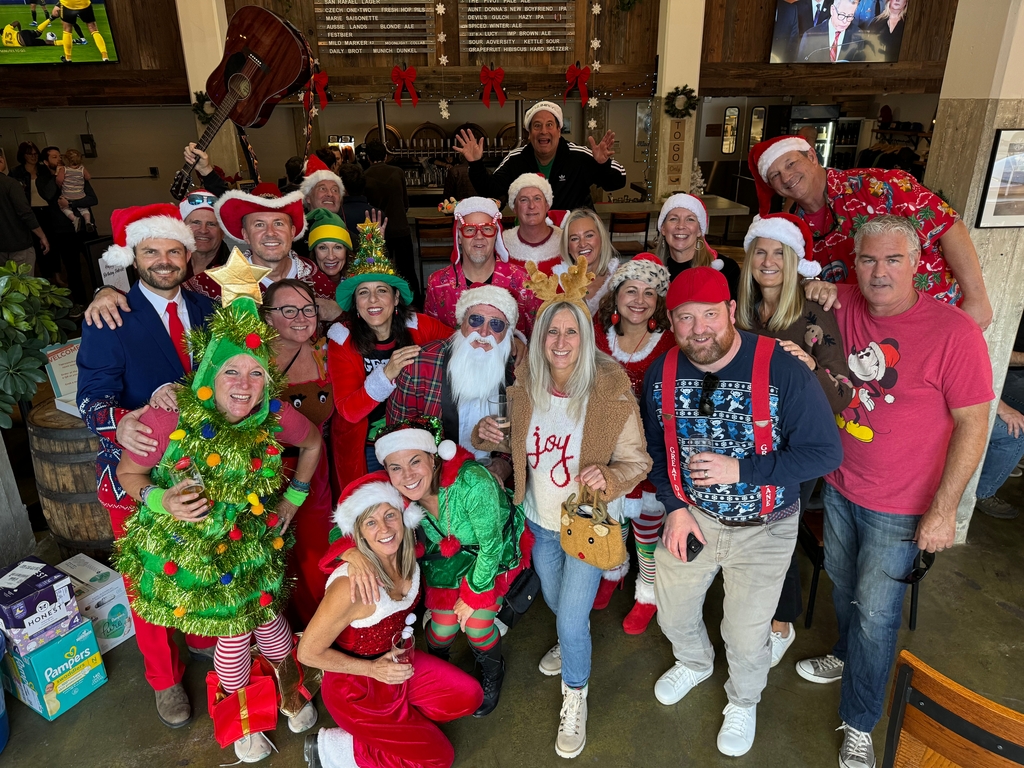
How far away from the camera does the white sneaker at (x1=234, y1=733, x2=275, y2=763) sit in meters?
2.64

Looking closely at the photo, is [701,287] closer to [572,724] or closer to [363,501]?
[363,501]

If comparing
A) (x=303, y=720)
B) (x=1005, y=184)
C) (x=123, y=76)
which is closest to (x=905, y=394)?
(x=1005, y=184)

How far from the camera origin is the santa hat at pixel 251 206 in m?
3.43

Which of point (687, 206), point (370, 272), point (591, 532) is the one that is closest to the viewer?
point (591, 532)

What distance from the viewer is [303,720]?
9.16ft

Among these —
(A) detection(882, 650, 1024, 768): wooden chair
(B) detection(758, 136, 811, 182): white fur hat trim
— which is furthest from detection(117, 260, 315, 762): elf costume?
(B) detection(758, 136, 811, 182): white fur hat trim

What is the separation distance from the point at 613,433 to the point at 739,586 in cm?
76

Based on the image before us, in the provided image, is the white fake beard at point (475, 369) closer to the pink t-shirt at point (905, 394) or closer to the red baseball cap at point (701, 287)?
the red baseball cap at point (701, 287)

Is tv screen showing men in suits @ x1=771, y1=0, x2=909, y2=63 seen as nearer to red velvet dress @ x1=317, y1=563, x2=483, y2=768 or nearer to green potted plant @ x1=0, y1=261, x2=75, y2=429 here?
green potted plant @ x1=0, y1=261, x2=75, y2=429

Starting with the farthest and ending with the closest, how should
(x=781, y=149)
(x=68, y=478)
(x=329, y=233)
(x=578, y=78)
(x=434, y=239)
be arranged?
(x=578, y=78)
(x=434, y=239)
(x=329, y=233)
(x=68, y=478)
(x=781, y=149)

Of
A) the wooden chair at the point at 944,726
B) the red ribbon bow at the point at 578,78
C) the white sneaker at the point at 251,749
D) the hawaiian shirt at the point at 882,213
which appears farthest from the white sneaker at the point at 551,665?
the red ribbon bow at the point at 578,78

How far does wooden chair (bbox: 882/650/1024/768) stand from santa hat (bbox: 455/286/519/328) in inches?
76.6

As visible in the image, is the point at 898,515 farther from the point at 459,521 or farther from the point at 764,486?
the point at 459,521

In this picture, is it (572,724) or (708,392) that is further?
(572,724)
